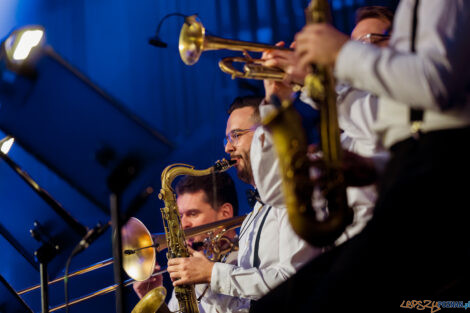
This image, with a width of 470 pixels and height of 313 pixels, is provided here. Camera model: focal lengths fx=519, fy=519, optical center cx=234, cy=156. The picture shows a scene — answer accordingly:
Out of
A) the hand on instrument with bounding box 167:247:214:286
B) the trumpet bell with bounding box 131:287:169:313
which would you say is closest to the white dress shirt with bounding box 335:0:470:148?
the hand on instrument with bounding box 167:247:214:286

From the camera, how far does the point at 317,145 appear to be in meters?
1.83

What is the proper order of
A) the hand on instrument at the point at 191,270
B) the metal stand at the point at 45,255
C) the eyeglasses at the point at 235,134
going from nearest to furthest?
the metal stand at the point at 45,255 → the hand on instrument at the point at 191,270 → the eyeglasses at the point at 235,134

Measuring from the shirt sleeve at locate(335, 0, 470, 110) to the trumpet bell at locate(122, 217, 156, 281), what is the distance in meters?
2.65

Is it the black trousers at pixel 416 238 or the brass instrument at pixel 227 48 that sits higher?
the brass instrument at pixel 227 48

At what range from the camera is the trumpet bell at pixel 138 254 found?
3818 millimetres

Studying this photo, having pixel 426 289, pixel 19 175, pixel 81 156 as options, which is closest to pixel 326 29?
pixel 426 289

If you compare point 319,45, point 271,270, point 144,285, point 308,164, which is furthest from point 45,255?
point 319,45

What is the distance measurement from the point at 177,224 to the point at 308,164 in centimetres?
246

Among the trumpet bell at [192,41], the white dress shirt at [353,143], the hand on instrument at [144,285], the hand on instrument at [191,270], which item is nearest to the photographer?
the white dress shirt at [353,143]

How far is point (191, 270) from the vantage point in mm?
3232

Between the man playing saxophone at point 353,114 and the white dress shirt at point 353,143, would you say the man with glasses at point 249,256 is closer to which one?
the white dress shirt at point 353,143

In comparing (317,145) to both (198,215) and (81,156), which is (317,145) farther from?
(198,215)

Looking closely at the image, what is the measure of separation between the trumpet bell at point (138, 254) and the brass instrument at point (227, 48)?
171 cm

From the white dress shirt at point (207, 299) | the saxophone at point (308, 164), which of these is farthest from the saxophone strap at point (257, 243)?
the saxophone at point (308, 164)
